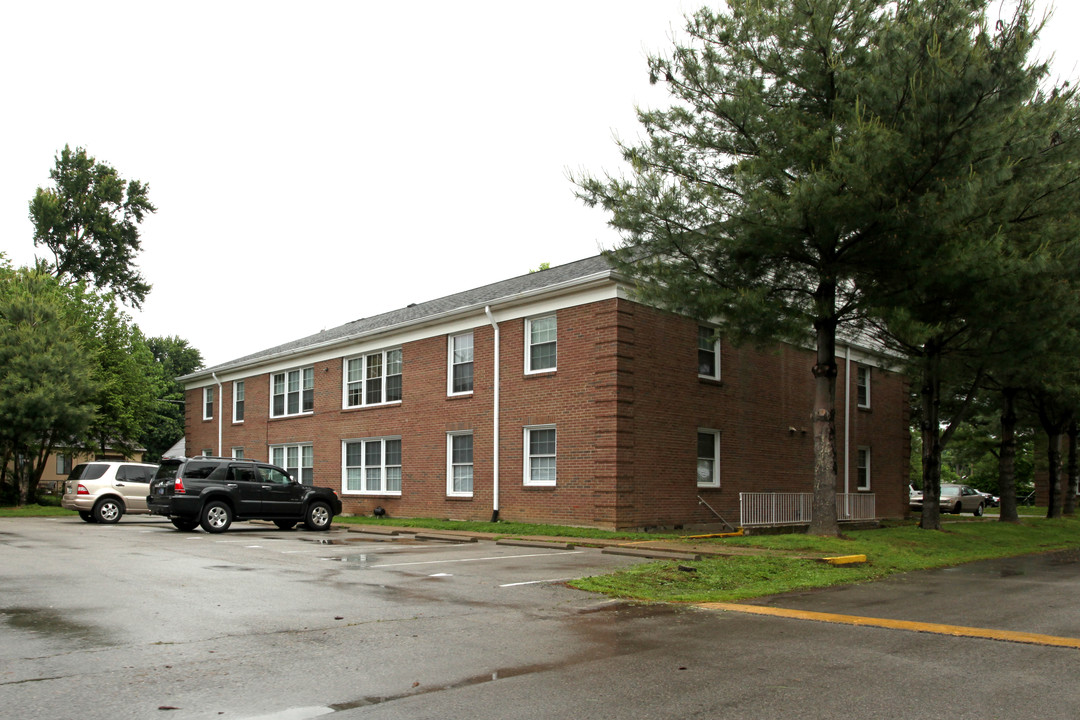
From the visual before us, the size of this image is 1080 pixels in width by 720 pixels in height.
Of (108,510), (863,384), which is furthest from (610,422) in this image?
(108,510)

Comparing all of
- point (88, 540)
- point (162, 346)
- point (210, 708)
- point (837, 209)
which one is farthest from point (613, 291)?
point (162, 346)

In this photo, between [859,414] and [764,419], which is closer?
[764,419]

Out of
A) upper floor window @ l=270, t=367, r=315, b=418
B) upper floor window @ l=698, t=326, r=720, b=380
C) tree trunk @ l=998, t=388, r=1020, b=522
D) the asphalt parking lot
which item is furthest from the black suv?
tree trunk @ l=998, t=388, r=1020, b=522

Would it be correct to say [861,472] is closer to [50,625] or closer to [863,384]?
[863,384]

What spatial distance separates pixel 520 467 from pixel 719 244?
336 inches

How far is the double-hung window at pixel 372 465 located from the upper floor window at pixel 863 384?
15729 mm

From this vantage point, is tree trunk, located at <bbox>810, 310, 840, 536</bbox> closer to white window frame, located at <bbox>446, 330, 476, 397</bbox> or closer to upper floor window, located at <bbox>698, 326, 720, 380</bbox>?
upper floor window, located at <bbox>698, 326, 720, 380</bbox>

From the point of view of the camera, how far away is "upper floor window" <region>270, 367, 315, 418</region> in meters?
32.0

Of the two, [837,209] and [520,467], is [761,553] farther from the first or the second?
[520,467]

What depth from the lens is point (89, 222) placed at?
53.2m

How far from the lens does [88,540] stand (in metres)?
17.9

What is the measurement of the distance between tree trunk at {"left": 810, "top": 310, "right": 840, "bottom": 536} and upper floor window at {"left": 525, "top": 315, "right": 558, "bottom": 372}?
6.95 meters

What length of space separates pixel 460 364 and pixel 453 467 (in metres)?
2.98

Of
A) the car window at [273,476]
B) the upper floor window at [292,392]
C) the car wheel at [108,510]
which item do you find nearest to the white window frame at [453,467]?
the car window at [273,476]
